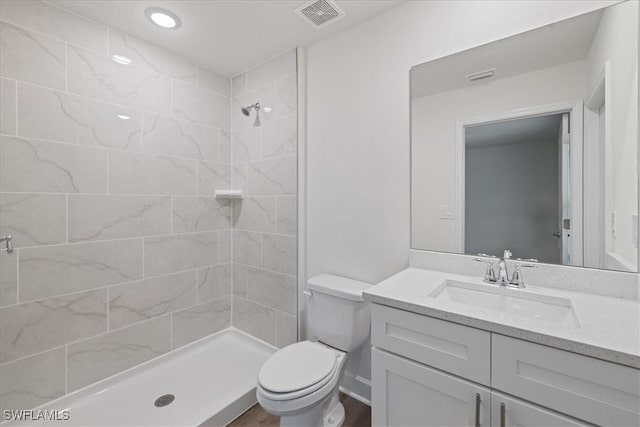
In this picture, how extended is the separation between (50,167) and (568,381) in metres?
2.39

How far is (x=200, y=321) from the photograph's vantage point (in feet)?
7.39

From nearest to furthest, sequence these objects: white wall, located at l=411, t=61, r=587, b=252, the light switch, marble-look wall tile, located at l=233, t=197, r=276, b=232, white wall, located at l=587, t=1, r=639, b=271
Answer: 1. white wall, located at l=587, t=1, r=639, b=271
2. white wall, located at l=411, t=61, r=587, b=252
3. the light switch
4. marble-look wall tile, located at l=233, t=197, r=276, b=232

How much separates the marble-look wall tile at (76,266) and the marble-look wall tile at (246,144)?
0.99 metres

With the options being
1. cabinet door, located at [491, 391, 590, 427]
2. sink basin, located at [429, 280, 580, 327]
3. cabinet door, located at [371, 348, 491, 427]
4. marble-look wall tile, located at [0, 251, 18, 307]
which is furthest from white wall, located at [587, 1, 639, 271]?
marble-look wall tile, located at [0, 251, 18, 307]

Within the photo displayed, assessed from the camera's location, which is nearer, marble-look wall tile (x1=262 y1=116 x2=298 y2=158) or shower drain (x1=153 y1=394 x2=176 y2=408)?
shower drain (x1=153 y1=394 x2=176 y2=408)

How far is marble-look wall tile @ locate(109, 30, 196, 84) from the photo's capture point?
1.78 meters

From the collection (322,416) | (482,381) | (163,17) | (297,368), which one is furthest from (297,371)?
(163,17)

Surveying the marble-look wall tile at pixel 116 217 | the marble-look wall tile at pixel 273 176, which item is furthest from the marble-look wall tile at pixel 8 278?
the marble-look wall tile at pixel 273 176

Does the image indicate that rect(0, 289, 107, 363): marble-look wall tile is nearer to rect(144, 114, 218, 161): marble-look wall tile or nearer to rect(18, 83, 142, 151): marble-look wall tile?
rect(18, 83, 142, 151): marble-look wall tile

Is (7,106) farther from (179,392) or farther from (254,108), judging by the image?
(179,392)

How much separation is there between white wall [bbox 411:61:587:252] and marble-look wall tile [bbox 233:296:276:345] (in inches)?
51.6

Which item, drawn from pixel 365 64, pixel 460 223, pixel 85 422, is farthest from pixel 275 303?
pixel 365 64

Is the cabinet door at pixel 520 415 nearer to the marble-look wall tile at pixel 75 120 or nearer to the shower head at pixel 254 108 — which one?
the shower head at pixel 254 108

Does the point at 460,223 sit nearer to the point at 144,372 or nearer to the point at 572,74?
the point at 572,74
